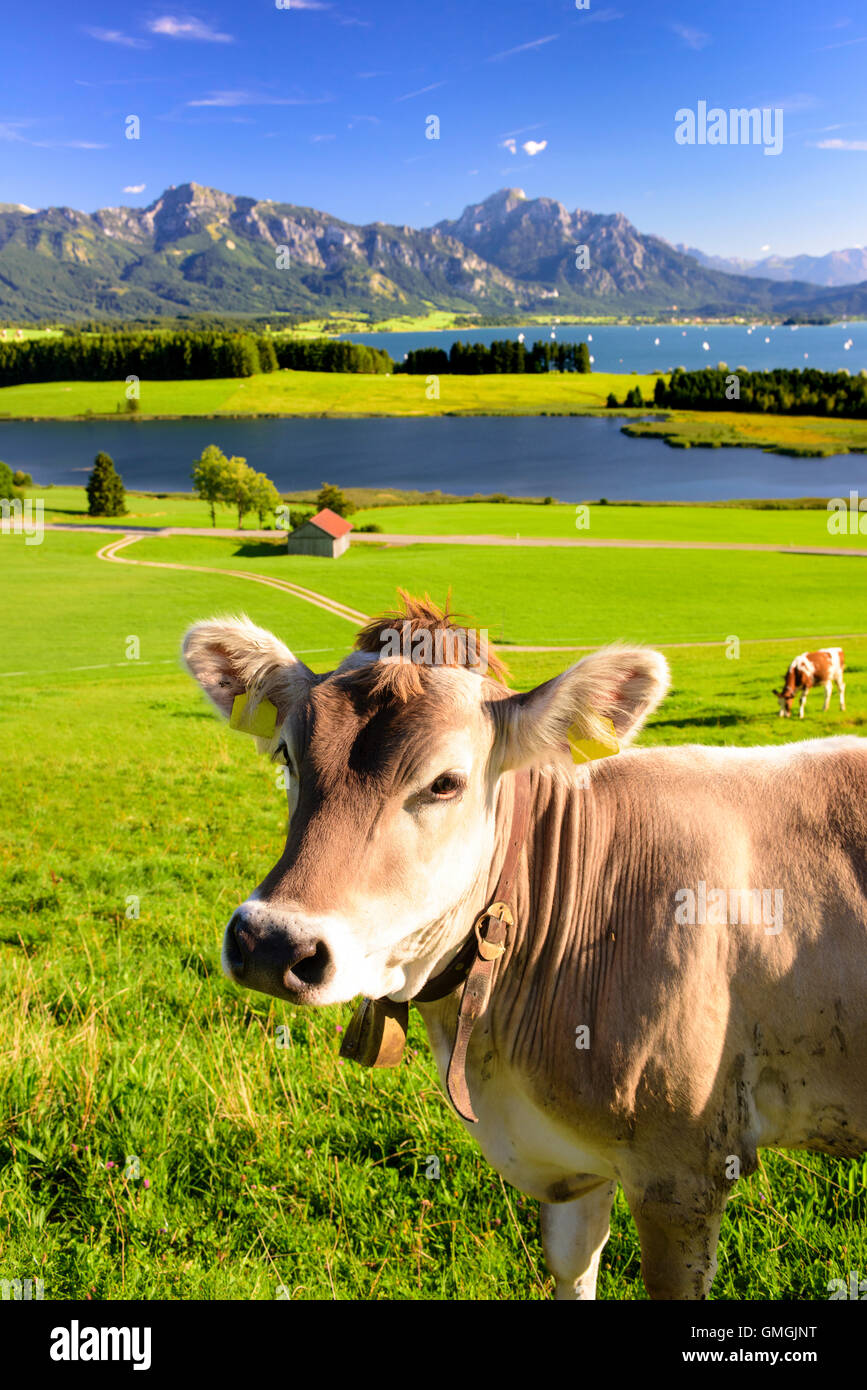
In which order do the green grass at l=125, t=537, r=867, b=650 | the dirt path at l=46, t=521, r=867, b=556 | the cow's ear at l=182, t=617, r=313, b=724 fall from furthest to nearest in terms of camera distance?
the dirt path at l=46, t=521, r=867, b=556
the green grass at l=125, t=537, r=867, b=650
the cow's ear at l=182, t=617, r=313, b=724

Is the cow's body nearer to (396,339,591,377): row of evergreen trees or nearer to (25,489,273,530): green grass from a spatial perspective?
→ (25,489,273,530): green grass

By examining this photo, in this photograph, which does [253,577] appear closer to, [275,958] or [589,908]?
[589,908]

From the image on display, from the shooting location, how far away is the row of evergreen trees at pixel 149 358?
160 m

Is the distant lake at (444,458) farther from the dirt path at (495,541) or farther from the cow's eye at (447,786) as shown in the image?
the cow's eye at (447,786)

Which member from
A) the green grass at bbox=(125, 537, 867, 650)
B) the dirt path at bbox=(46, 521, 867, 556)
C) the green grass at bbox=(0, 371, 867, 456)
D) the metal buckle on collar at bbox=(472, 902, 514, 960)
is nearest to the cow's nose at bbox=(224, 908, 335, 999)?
the metal buckle on collar at bbox=(472, 902, 514, 960)

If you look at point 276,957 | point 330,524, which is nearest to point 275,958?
point 276,957

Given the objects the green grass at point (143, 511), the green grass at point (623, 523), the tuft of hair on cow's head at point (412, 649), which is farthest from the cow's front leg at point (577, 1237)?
the green grass at point (143, 511)

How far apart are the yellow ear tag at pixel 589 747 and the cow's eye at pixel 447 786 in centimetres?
42

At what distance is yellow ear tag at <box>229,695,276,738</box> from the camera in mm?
2867

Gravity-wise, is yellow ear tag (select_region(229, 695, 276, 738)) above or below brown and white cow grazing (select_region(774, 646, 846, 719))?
above

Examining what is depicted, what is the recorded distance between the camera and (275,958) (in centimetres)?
204

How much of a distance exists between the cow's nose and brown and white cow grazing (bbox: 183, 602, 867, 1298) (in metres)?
0.09

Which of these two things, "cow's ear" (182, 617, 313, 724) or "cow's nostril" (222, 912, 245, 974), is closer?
"cow's nostril" (222, 912, 245, 974)

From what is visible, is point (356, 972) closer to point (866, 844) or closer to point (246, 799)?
point (866, 844)
